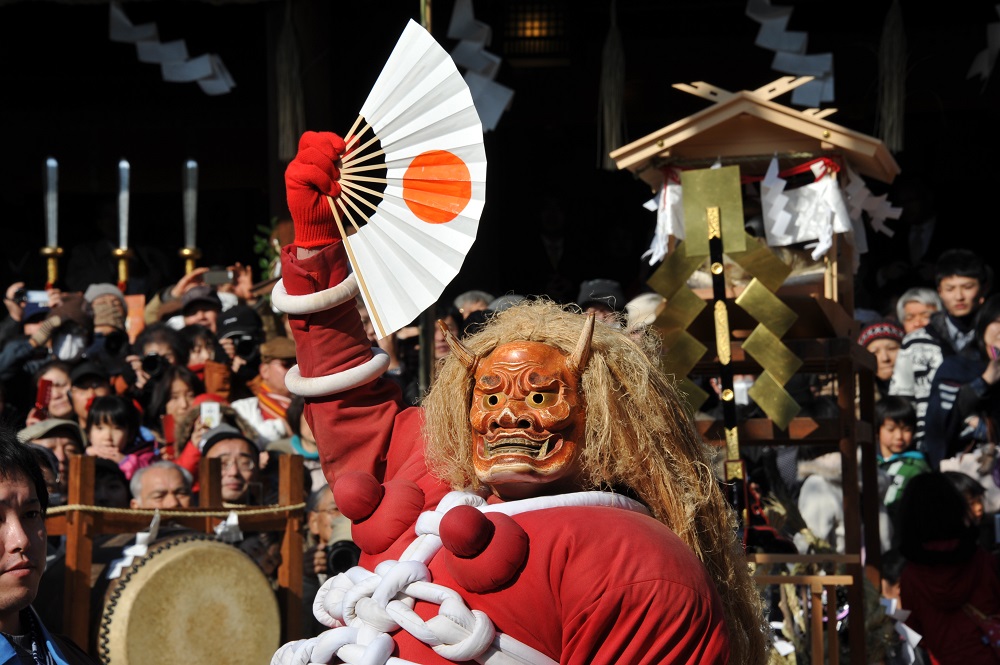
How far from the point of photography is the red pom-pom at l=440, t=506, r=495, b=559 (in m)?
2.44

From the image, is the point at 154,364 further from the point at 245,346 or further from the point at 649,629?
the point at 649,629

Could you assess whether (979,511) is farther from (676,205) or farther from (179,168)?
(179,168)

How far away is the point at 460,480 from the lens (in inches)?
112

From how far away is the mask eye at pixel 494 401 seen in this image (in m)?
2.68

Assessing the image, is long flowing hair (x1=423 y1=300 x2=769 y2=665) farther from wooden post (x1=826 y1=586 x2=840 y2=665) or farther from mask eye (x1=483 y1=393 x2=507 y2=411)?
wooden post (x1=826 y1=586 x2=840 y2=665)

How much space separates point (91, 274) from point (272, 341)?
2884mm

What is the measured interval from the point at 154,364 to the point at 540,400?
4105mm

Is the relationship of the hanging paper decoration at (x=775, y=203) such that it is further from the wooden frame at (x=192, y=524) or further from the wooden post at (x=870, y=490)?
the wooden frame at (x=192, y=524)

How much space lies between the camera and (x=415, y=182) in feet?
10.1

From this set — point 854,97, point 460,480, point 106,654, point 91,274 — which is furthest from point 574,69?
point 460,480

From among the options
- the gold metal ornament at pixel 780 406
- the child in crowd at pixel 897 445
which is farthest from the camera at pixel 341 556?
the child in crowd at pixel 897 445

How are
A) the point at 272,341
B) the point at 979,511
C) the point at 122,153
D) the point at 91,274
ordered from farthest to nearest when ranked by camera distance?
the point at 122,153
the point at 91,274
the point at 272,341
the point at 979,511

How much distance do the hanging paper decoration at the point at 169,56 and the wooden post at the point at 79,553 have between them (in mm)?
4716

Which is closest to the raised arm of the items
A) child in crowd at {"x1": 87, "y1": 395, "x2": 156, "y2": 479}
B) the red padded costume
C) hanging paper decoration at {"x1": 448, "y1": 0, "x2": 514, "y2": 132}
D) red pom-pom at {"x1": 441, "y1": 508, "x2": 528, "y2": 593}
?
the red padded costume
